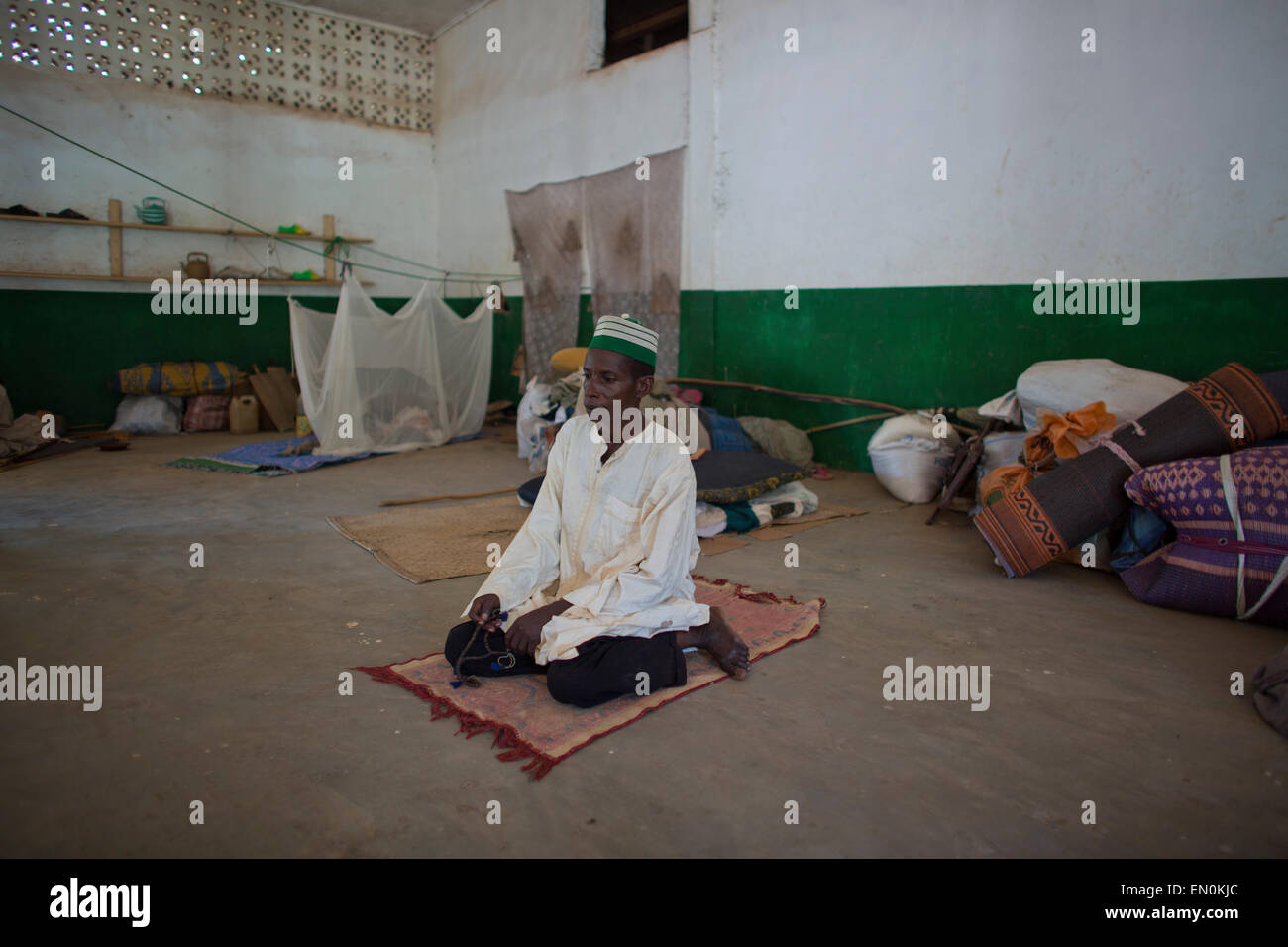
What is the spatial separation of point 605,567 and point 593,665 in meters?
0.25

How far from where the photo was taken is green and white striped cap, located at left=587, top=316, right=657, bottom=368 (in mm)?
2053

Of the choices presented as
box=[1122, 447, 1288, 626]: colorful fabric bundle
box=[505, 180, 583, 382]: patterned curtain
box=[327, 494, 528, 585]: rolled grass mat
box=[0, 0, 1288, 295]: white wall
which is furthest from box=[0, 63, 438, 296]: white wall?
box=[1122, 447, 1288, 626]: colorful fabric bundle

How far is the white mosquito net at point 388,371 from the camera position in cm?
Answer: 595

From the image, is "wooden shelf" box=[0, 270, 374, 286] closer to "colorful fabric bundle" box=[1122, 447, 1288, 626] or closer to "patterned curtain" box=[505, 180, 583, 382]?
"patterned curtain" box=[505, 180, 583, 382]

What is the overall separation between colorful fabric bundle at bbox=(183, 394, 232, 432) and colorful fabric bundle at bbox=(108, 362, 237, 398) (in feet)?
0.22

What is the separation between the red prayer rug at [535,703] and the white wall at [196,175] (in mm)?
6954

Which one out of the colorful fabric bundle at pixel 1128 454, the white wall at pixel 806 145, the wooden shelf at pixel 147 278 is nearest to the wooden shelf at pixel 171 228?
the white wall at pixel 806 145

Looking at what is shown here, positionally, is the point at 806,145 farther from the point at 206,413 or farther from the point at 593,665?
the point at 206,413

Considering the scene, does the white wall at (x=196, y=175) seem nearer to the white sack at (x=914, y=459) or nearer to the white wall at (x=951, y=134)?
the white wall at (x=951, y=134)

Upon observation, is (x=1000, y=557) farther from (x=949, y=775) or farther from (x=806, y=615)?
(x=949, y=775)

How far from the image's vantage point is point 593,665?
2008 millimetres

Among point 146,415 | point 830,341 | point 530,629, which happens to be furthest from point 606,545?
point 146,415

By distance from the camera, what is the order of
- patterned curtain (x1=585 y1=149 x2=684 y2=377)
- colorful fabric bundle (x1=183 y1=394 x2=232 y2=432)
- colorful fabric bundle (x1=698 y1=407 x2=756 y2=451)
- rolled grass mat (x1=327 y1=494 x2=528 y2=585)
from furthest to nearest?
colorful fabric bundle (x1=183 y1=394 x2=232 y2=432)
patterned curtain (x1=585 y1=149 x2=684 y2=377)
colorful fabric bundle (x1=698 y1=407 x2=756 y2=451)
rolled grass mat (x1=327 y1=494 x2=528 y2=585)
